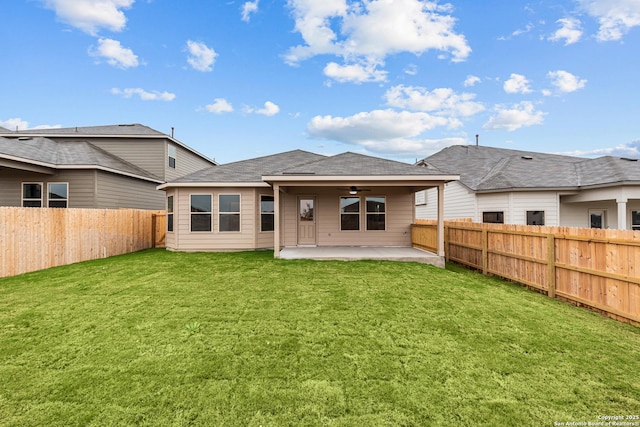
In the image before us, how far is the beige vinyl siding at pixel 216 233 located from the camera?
11.3m

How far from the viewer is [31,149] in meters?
12.4

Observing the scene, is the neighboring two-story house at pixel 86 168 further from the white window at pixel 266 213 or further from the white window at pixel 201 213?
the white window at pixel 266 213

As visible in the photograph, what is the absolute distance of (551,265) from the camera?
598 cm

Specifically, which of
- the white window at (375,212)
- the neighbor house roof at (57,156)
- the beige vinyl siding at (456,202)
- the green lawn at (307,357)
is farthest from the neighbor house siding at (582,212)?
the neighbor house roof at (57,156)

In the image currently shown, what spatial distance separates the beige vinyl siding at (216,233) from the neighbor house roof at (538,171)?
10156 millimetres

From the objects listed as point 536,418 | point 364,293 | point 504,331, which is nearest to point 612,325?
point 504,331

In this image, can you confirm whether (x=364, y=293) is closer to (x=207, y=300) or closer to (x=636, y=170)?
(x=207, y=300)

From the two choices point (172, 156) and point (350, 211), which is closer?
point (350, 211)

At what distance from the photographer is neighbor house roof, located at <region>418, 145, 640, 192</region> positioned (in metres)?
11.7

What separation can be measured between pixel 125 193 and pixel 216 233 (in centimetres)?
647

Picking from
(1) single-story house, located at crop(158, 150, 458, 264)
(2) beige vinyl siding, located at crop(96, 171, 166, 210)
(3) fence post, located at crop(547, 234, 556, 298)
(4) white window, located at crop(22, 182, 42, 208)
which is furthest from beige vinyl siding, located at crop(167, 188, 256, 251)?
(3) fence post, located at crop(547, 234, 556, 298)

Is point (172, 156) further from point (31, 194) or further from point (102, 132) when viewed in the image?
point (31, 194)

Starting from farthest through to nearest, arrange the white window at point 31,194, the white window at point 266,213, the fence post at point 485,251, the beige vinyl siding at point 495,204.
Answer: the white window at point 31,194 → the beige vinyl siding at point 495,204 → the white window at point 266,213 → the fence post at point 485,251

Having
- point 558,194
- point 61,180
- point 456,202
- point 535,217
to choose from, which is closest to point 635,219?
point 558,194
